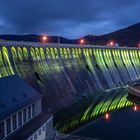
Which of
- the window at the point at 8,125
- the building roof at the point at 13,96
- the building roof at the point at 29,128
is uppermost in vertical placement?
the building roof at the point at 13,96

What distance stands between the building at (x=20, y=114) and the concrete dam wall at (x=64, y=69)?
1809 centimetres

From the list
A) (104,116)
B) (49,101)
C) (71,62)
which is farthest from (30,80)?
(71,62)

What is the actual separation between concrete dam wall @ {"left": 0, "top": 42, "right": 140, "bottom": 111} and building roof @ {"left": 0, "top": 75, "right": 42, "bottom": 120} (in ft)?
54.9

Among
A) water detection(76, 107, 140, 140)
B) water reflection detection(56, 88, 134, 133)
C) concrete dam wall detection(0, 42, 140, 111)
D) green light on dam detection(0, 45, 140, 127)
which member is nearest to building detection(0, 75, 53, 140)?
water detection(76, 107, 140, 140)

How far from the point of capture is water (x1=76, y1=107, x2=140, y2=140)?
4837 centimetres

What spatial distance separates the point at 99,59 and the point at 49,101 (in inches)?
2042

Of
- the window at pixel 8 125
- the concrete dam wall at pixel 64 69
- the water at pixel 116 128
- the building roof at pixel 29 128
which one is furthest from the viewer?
the concrete dam wall at pixel 64 69

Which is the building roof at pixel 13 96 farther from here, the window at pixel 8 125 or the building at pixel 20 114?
the window at pixel 8 125

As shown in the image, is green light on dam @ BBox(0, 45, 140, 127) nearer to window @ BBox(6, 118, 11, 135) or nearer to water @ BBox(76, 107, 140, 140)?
water @ BBox(76, 107, 140, 140)

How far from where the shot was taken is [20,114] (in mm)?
36000

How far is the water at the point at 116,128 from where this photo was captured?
4837cm

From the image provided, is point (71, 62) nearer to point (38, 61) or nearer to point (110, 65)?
point (38, 61)

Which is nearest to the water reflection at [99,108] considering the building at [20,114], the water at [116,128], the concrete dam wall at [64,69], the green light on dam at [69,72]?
the green light on dam at [69,72]

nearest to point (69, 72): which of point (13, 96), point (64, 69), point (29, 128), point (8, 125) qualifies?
point (64, 69)
